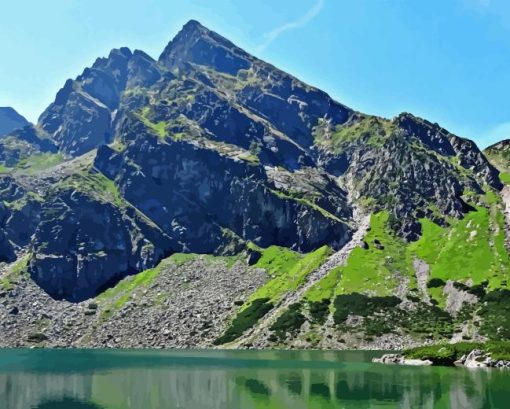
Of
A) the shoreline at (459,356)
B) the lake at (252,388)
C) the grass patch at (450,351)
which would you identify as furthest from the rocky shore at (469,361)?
the lake at (252,388)

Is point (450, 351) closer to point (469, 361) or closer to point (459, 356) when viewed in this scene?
point (459, 356)

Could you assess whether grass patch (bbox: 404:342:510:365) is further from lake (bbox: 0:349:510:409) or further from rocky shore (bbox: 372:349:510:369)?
lake (bbox: 0:349:510:409)

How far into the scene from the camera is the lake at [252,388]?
219 ft

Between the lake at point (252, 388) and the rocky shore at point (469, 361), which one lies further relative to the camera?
the rocky shore at point (469, 361)

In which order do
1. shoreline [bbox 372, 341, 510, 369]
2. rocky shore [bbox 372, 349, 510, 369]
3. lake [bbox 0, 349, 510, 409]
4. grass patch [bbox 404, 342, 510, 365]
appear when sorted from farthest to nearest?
grass patch [bbox 404, 342, 510, 365]
shoreline [bbox 372, 341, 510, 369]
rocky shore [bbox 372, 349, 510, 369]
lake [bbox 0, 349, 510, 409]

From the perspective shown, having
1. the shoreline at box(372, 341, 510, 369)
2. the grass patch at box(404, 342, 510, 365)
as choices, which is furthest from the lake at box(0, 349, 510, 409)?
the grass patch at box(404, 342, 510, 365)

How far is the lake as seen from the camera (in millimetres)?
66750

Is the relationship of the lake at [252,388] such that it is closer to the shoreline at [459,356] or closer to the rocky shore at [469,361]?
the rocky shore at [469,361]

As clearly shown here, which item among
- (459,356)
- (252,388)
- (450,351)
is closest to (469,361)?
(459,356)

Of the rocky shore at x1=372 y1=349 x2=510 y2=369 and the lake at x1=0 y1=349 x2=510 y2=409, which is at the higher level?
the lake at x1=0 y1=349 x2=510 y2=409

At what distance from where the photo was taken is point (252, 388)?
81.6m

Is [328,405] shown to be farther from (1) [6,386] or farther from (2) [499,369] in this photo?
(2) [499,369]

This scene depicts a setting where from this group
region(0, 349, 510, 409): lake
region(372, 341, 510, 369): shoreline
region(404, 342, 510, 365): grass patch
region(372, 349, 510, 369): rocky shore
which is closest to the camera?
region(0, 349, 510, 409): lake

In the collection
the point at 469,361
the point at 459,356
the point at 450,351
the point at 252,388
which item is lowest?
the point at 469,361
